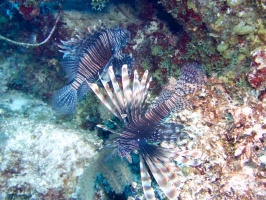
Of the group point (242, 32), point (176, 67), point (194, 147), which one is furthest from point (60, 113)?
point (242, 32)

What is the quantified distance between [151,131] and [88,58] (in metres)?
1.95

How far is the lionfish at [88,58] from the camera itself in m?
4.23

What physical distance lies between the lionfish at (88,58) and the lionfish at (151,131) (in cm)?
132

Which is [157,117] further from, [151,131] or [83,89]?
[83,89]

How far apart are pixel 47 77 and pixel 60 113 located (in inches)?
62.8

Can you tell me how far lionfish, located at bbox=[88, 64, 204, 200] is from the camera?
107 inches

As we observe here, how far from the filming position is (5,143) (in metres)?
3.52

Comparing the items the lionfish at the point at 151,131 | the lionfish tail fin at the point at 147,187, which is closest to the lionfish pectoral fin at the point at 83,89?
the lionfish at the point at 151,131

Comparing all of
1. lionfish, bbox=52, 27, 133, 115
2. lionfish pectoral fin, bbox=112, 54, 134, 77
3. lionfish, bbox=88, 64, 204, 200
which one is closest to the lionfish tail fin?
lionfish, bbox=88, 64, 204, 200

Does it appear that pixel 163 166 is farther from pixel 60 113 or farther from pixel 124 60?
pixel 60 113

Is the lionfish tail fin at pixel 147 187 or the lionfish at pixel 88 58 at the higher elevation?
the lionfish at pixel 88 58

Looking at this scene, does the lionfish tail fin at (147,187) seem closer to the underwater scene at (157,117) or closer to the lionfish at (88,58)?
the underwater scene at (157,117)

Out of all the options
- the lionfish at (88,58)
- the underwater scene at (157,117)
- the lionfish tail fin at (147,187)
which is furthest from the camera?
the lionfish at (88,58)

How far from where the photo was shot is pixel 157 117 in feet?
9.91
